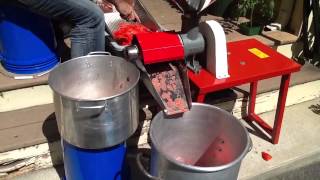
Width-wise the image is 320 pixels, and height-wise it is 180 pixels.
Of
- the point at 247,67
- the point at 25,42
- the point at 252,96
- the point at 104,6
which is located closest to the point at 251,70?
the point at 247,67

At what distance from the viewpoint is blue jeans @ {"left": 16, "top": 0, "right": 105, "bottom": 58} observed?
2.17 meters

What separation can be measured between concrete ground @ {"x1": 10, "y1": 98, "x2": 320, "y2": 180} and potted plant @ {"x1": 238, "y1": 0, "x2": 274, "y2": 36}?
894 mm

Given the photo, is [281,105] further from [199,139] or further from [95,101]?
[95,101]

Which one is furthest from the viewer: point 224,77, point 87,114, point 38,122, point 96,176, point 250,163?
point 250,163

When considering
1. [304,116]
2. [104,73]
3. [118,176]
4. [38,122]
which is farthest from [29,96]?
[304,116]

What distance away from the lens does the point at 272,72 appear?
2.38 metres

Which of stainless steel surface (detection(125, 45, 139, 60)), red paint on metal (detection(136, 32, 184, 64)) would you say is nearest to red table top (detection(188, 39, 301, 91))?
red paint on metal (detection(136, 32, 184, 64))

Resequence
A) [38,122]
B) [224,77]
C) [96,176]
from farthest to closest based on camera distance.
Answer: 1. [38,122]
2. [224,77]
3. [96,176]

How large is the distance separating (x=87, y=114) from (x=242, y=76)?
1062mm

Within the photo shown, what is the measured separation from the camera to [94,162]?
6.70ft

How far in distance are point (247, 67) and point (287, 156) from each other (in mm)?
913

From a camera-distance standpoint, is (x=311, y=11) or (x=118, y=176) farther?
(x=311, y=11)

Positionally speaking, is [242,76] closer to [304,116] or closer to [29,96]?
[304,116]

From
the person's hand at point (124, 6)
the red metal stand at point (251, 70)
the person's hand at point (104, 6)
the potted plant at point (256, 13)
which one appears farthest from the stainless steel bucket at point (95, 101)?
the potted plant at point (256, 13)
